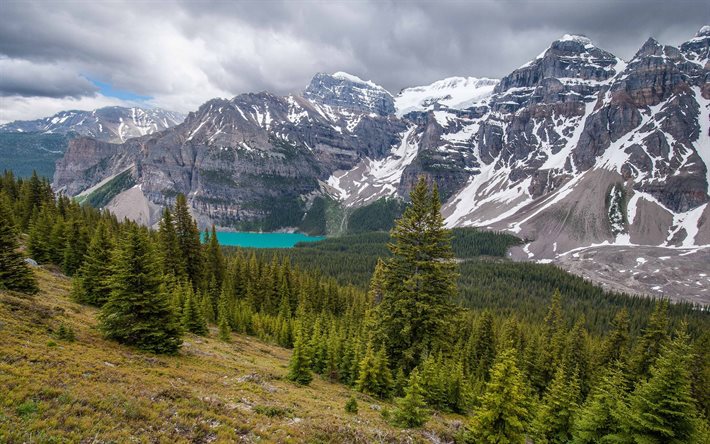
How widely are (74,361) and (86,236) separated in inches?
1507

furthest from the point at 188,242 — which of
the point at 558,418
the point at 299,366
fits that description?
the point at 558,418

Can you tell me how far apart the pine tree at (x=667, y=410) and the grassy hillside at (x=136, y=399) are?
8016 mm

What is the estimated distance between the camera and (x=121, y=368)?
51.3 feet

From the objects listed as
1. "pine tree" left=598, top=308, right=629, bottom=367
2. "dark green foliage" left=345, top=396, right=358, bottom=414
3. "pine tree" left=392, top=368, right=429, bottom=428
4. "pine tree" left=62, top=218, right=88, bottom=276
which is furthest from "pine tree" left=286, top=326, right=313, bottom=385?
"pine tree" left=598, top=308, right=629, bottom=367

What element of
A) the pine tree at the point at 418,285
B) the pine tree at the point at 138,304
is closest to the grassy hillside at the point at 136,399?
the pine tree at the point at 138,304

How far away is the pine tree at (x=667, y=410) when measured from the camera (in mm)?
14297

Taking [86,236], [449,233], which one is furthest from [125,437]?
[86,236]

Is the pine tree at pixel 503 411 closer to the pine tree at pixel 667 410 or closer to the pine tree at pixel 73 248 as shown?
the pine tree at pixel 667 410

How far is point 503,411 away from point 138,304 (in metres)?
19.8

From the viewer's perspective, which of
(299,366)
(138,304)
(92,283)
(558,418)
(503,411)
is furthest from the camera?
(92,283)

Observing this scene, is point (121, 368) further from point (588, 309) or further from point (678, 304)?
point (678, 304)

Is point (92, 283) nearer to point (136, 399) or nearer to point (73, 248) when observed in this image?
point (73, 248)

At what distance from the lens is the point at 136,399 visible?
12.0 m

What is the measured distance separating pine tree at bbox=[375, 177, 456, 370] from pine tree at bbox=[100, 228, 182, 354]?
44.0 ft
